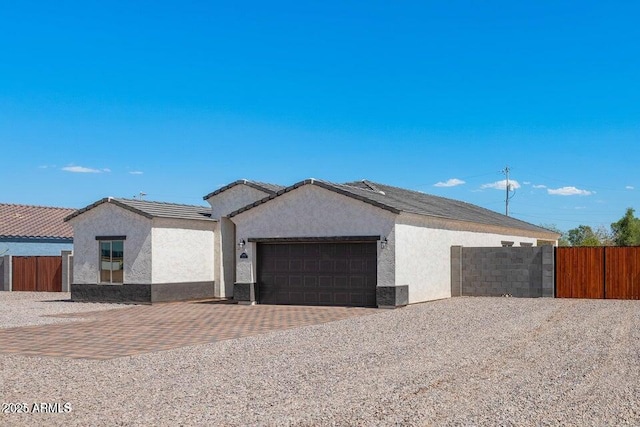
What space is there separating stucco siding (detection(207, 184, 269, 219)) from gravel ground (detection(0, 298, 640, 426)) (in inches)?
484

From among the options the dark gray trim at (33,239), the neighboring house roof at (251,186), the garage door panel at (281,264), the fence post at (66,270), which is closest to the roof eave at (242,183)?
the neighboring house roof at (251,186)

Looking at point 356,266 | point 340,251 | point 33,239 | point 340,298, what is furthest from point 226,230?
point 33,239

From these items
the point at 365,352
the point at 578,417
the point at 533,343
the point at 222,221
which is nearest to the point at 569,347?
the point at 533,343

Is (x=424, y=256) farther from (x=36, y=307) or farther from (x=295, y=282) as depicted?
(x=36, y=307)

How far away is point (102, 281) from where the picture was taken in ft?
83.9

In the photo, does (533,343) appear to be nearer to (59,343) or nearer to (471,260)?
(59,343)

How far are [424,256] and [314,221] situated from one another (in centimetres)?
408

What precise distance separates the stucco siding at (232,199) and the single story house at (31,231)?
58.6 ft

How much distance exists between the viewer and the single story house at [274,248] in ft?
72.1

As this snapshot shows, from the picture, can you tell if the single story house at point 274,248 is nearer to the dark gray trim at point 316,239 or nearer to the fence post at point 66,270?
the dark gray trim at point 316,239

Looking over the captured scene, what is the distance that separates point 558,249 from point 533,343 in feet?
42.3

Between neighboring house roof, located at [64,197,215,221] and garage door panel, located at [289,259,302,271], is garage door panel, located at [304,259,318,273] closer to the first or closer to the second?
garage door panel, located at [289,259,302,271]

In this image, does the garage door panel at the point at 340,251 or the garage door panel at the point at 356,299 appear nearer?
the garage door panel at the point at 356,299

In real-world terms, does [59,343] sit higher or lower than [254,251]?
lower
